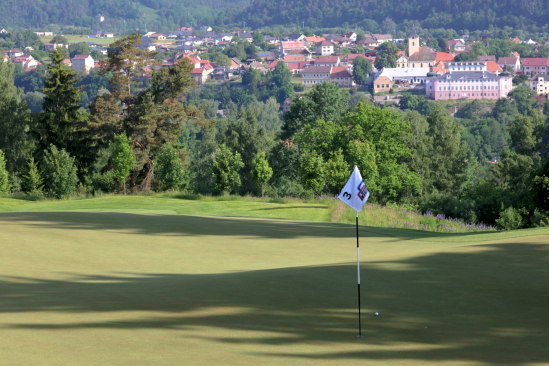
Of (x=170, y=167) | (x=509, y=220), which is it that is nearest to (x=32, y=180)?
(x=170, y=167)

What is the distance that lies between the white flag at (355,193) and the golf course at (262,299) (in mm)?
1960

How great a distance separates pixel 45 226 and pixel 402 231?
14024mm

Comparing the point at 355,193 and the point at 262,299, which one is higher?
the point at 355,193

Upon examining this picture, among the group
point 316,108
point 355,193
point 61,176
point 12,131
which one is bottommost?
point 61,176

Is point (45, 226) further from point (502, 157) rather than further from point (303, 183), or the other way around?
point (502, 157)

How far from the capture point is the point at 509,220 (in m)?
37.2

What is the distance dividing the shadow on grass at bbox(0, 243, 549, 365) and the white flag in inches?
76.8

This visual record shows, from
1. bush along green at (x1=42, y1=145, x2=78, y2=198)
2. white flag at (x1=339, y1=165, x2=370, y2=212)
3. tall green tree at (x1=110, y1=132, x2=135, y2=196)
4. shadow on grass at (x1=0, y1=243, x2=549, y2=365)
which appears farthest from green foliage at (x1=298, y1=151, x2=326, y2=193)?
white flag at (x1=339, y1=165, x2=370, y2=212)

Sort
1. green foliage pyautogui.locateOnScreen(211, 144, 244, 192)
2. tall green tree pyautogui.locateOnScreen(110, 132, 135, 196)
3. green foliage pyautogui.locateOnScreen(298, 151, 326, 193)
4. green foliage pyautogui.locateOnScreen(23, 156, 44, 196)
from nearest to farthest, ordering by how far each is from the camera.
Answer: green foliage pyautogui.locateOnScreen(298, 151, 326, 193) < green foliage pyautogui.locateOnScreen(211, 144, 244, 192) < tall green tree pyautogui.locateOnScreen(110, 132, 135, 196) < green foliage pyautogui.locateOnScreen(23, 156, 44, 196)

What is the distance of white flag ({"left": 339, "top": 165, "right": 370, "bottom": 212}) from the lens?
428 inches

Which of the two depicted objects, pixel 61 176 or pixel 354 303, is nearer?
pixel 354 303

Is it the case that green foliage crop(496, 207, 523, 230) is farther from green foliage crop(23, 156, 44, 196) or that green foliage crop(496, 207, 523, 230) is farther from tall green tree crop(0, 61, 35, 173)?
tall green tree crop(0, 61, 35, 173)

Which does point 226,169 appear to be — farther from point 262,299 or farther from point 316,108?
point 262,299

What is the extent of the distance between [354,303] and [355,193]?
2.12 meters
